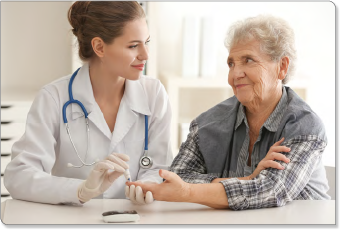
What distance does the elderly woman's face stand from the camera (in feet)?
5.66

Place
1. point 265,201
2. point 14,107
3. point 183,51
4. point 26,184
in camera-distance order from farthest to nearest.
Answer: point 183,51 → point 14,107 → point 26,184 → point 265,201

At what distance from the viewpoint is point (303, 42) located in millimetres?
4164

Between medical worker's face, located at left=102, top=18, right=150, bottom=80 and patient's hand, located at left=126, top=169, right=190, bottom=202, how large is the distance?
0.45 m

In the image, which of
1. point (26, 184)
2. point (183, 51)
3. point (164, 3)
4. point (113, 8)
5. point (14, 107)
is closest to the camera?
point (26, 184)

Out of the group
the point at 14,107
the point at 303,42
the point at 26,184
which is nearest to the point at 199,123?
the point at 26,184

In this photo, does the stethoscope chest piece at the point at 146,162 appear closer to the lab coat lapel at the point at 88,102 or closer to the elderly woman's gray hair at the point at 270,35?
the lab coat lapel at the point at 88,102

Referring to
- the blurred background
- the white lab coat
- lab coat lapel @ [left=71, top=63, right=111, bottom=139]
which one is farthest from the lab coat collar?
the blurred background

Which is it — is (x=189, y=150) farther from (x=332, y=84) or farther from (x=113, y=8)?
(x=332, y=84)

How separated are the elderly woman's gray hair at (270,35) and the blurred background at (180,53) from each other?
1.83m

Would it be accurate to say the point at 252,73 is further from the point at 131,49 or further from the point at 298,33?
the point at 298,33

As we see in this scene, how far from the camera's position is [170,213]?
1472 mm

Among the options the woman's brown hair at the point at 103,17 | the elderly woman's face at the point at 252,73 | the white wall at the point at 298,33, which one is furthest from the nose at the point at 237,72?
the white wall at the point at 298,33

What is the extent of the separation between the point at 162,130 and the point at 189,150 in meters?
0.13

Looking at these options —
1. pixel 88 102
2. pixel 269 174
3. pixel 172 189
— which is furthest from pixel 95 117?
pixel 269 174
